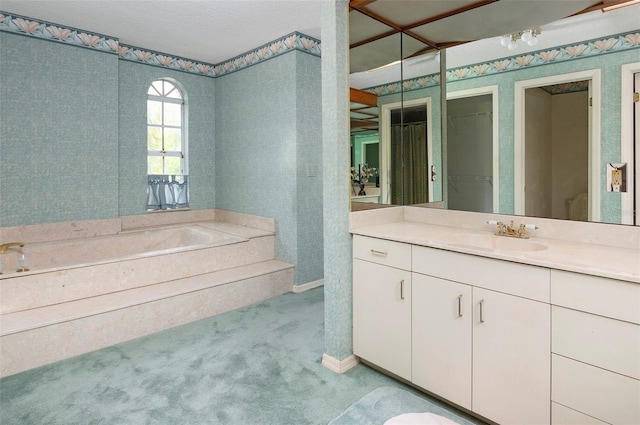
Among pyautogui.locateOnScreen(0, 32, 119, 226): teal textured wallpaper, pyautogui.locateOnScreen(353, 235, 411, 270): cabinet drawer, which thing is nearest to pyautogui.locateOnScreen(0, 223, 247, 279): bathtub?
pyautogui.locateOnScreen(0, 32, 119, 226): teal textured wallpaper

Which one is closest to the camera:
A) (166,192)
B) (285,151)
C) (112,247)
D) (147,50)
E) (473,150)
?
(473,150)

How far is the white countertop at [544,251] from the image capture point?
1.37 meters

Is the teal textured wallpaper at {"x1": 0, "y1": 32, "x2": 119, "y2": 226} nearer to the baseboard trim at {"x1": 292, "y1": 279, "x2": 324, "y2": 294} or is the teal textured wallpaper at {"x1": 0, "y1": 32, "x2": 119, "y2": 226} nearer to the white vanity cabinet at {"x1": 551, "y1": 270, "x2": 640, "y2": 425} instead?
the baseboard trim at {"x1": 292, "y1": 279, "x2": 324, "y2": 294}

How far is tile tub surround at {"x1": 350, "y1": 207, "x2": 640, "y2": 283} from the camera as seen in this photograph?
4.71 feet

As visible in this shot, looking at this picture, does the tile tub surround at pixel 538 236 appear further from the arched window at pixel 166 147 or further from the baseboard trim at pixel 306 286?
the arched window at pixel 166 147

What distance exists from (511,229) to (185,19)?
121 inches

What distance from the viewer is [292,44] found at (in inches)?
143

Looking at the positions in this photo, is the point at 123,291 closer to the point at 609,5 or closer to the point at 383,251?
the point at 383,251

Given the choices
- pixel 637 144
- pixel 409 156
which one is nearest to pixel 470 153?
pixel 409 156

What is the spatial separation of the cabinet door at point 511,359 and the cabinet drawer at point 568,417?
0.07 ft

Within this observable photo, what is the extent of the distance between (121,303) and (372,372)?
5.93 feet

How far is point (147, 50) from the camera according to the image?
13.5 ft

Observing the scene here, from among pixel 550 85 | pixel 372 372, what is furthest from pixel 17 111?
pixel 550 85

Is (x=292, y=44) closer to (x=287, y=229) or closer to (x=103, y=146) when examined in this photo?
(x=287, y=229)
